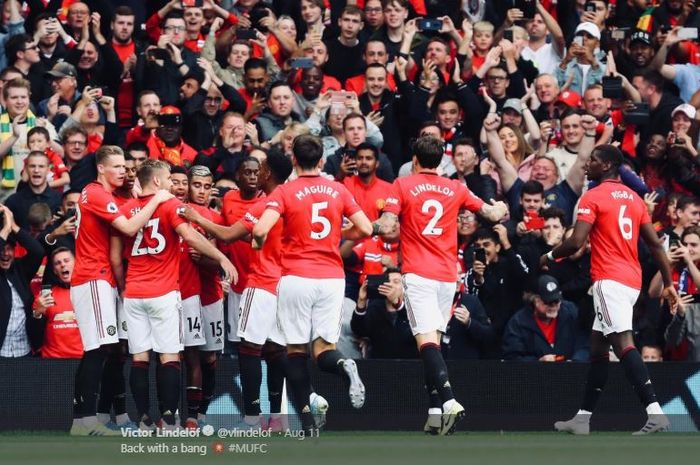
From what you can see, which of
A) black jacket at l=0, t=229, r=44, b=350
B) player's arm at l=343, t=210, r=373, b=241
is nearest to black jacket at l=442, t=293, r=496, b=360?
player's arm at l=343, t=210, r=373, b=241

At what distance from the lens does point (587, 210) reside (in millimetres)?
13422

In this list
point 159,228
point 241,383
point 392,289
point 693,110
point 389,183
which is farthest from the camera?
point 693,110

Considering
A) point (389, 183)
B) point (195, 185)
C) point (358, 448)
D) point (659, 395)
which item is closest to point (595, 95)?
point (389, 183)

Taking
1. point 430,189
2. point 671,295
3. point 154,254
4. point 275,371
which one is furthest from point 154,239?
point 671,295

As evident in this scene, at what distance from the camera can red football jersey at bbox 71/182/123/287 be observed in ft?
42.1

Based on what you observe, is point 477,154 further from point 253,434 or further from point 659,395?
point 253,434

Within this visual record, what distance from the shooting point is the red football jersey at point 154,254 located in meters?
12.7

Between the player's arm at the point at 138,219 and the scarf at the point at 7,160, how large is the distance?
167 inches

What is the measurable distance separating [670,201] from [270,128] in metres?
4.56

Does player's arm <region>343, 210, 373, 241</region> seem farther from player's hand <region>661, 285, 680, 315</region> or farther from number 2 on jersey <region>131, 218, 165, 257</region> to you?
player's hand <region>661, 285, 680, 315</region>

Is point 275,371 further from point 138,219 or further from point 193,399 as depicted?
point 138,219

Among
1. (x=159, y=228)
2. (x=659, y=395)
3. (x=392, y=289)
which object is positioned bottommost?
(x=659, y=395)

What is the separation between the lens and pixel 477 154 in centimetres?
1834

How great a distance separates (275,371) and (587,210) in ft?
10.0
